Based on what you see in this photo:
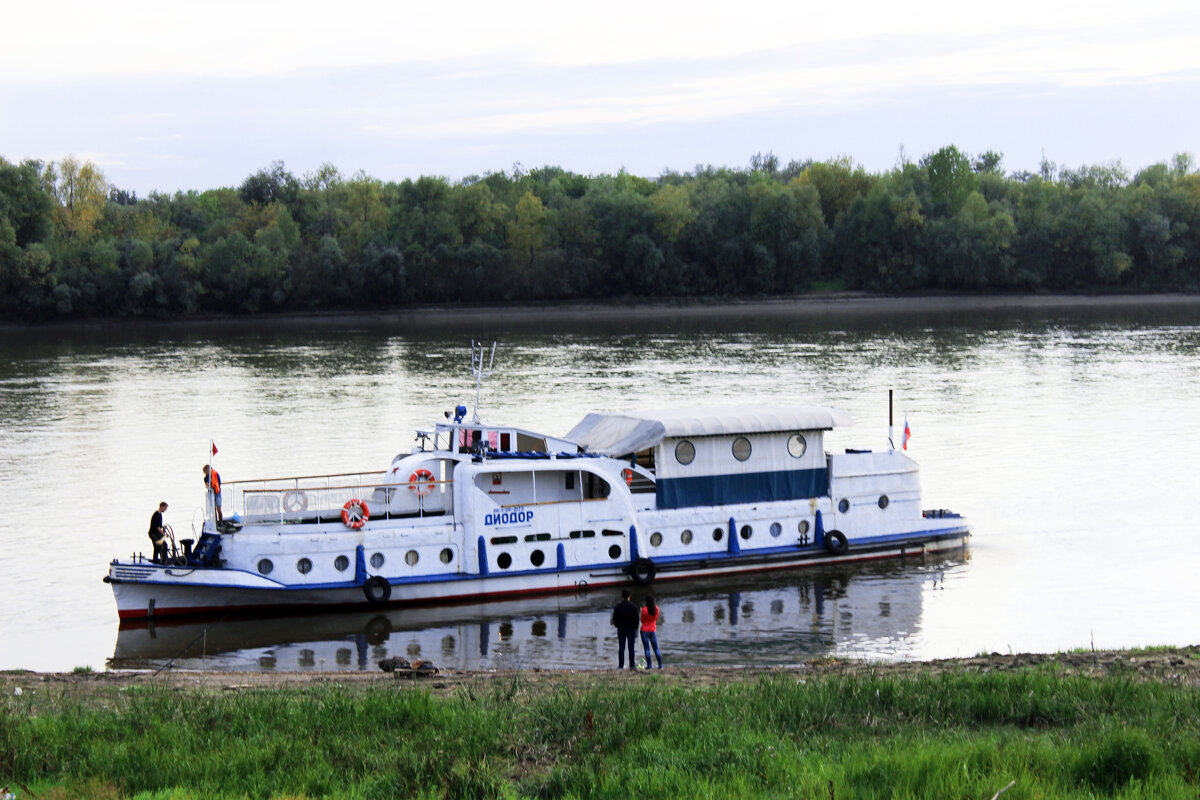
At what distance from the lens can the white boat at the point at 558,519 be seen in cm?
2600

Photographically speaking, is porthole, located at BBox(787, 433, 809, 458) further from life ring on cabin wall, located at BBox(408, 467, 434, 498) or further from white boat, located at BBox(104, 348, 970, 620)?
life ring on cabin wall, located at BBox(408, 467, 434, 498)

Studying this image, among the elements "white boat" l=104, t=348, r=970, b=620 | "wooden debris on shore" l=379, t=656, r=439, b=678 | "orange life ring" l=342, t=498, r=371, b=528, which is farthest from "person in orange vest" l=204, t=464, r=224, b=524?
"wooden debris on shore" l=379, t=656, r=439, b=678

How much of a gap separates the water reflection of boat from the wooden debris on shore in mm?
2457

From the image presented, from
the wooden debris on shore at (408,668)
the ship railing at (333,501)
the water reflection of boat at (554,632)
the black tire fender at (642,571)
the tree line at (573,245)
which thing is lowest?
the water reflection of boat at (554,632)

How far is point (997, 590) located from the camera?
2788 cm

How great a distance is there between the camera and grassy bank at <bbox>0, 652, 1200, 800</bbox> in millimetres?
10750

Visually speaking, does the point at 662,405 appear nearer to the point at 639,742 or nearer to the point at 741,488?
the point at 741,488

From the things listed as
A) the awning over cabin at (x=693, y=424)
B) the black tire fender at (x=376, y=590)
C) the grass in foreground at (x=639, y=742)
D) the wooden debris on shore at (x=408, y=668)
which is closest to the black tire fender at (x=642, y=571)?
the awning over cabin at (x=693, y=424)

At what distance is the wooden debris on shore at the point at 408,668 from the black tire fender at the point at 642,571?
804 centimetres

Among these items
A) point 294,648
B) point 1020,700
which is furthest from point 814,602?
point 1020,700

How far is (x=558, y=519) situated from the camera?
27750 mm

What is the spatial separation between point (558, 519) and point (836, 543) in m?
6.90

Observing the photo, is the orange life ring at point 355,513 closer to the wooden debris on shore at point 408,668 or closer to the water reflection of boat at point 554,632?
the water reflection of boat at point 554,632

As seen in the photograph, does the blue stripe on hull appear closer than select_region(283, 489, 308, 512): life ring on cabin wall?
No
